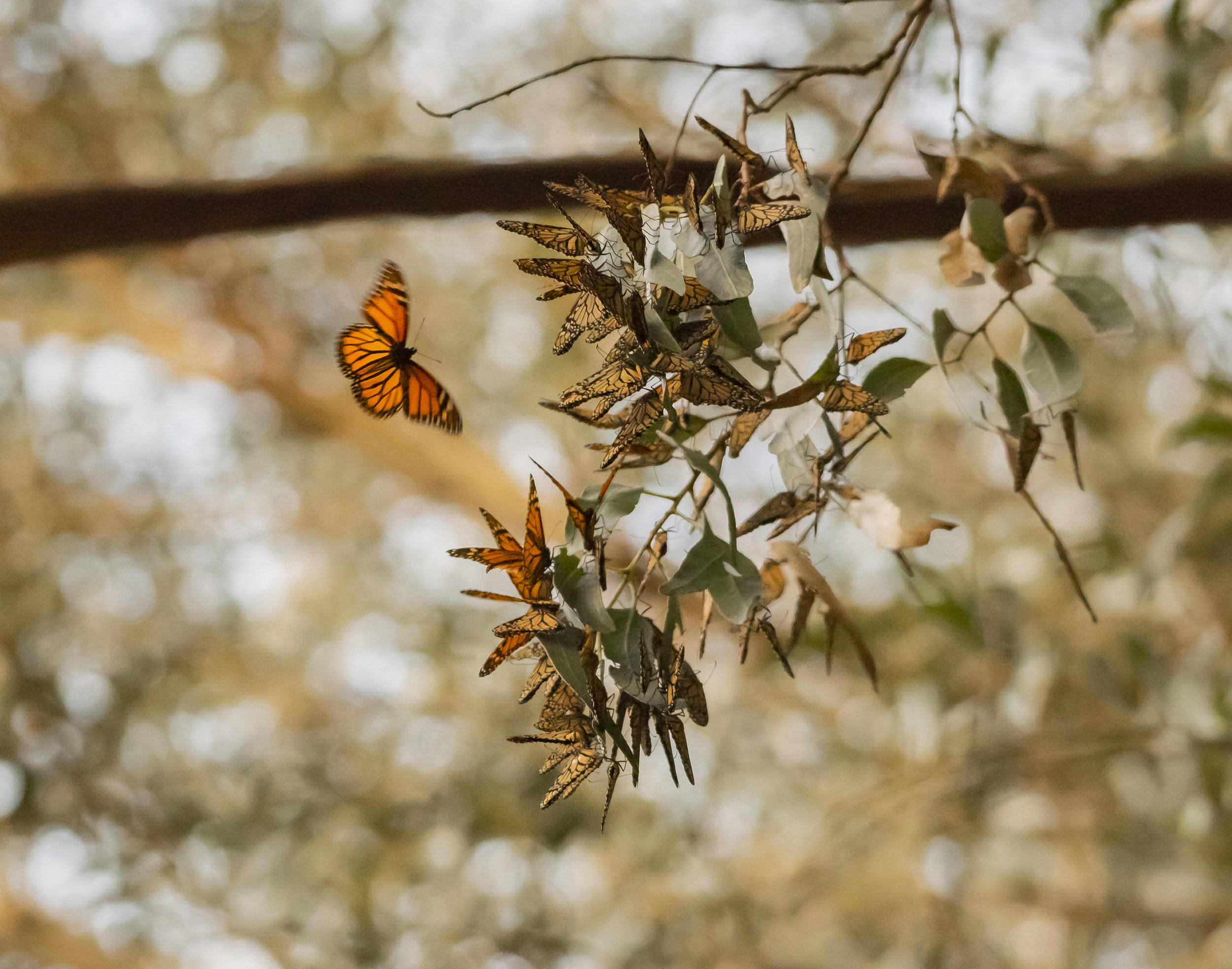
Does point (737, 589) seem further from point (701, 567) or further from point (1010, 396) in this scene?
point (1010, 396)

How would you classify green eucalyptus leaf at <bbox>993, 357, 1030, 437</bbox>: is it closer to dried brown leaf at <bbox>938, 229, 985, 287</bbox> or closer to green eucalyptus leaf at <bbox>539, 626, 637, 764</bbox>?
dried brown leaf at <bbox>938, 229, 985, 287</bbox>

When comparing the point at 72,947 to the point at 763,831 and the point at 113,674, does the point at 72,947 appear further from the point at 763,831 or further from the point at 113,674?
the point at 763,831

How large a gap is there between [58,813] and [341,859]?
0.62 m

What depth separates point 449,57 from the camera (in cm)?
184

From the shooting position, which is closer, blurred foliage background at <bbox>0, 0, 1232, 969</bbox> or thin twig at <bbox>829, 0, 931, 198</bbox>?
thin twig at <bbox>829, 0, 931, 198</bbox>

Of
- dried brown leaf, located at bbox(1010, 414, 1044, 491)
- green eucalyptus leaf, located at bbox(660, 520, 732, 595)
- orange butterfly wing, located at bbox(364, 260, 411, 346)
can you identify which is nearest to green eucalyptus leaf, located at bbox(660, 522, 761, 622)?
green eucalyptus leaf, located at bbox(660, 520, 732, 595)

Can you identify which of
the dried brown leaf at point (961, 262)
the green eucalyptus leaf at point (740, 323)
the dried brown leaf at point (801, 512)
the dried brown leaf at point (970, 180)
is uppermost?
the dried brown leaf at point (970, 180)

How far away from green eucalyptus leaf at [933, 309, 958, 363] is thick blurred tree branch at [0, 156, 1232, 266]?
0.21 metres

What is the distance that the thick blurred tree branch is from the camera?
0.60 metres

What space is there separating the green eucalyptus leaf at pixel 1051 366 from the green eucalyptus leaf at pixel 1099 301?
2 cm

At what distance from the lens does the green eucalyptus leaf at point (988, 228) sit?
36 cm

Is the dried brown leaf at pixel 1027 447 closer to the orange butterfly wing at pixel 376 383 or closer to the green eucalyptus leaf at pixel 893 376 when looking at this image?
the green eucalyptus leaf at pixel 893 376

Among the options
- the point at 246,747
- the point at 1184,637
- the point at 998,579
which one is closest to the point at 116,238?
the point at 998,579

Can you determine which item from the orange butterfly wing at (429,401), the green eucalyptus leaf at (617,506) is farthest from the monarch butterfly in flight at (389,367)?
the green eucalyptus leaf at (617,506)
